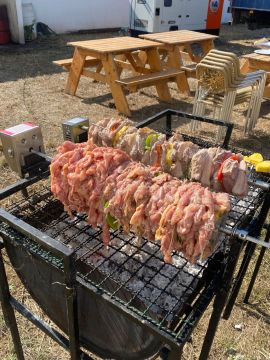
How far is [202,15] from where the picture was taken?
1256 centimetres

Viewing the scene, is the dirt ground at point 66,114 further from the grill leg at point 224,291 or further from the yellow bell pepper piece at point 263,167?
the yellow bell pepper piece at point 263,167

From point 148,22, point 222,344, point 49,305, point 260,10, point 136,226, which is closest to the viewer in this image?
point 136,226

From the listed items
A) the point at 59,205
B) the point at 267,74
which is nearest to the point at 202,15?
the point at 267,74

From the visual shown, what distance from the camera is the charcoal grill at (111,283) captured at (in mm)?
1454

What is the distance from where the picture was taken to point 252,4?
18.5 metres

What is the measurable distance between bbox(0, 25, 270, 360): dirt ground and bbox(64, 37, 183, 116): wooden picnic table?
0.32 m

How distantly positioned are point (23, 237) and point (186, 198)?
816 millimetres

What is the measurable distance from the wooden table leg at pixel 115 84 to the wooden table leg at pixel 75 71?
710 mm

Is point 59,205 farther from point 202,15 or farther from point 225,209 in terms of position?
point 202,15

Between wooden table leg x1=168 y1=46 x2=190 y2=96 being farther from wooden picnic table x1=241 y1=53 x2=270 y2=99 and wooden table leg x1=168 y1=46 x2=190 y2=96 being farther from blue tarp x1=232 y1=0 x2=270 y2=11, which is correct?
blue tarp x1=232 y1=0 x2=270 y2=11

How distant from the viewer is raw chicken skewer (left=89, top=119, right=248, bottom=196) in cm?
178

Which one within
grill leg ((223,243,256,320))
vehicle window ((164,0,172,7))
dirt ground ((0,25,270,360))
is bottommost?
dirt ground ((0,25,270,360))

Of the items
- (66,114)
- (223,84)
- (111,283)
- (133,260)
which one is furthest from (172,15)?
(111,283)

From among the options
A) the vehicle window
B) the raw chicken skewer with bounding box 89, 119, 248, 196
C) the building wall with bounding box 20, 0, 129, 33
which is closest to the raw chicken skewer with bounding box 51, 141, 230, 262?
the raw chicken skewer with bounding box 89, 119, 248, 196
